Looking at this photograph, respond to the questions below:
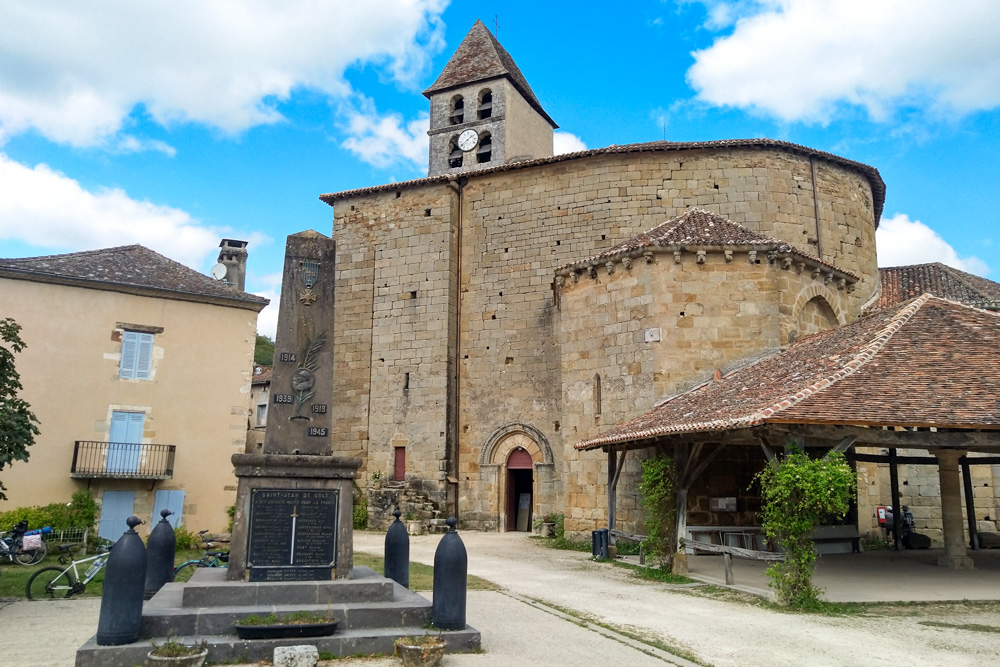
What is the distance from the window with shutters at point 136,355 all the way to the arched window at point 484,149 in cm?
1597

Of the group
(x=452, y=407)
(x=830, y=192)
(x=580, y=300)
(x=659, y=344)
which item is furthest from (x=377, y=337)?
(x=830, y=192)

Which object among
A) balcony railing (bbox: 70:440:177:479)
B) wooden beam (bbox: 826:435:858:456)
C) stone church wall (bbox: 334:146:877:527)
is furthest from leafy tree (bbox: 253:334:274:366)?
wooden beam (bbox: 826:435:858:456)

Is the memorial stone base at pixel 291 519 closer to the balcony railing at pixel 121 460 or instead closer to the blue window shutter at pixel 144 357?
the balcony railing at pixel 121 460

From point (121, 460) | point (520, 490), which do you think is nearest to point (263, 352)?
point (520, 490)

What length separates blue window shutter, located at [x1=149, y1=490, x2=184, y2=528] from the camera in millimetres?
16203

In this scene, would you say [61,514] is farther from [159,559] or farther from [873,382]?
[873,382]

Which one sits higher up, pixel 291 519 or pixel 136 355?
pixel 136 355

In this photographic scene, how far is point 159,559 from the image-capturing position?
785cm

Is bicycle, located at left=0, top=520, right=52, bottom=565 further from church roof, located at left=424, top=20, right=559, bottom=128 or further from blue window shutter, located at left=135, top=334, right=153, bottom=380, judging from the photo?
church roof, located at left=424, top=20, right=559, bottom=128

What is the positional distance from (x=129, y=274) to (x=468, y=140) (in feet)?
51.6

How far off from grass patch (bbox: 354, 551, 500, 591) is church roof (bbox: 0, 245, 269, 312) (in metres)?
7.53

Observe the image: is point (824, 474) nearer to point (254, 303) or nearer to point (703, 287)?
point (703, 287)

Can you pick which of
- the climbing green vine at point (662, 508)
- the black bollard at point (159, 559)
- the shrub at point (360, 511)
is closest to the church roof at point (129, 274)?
the shrub at point (360, 511)

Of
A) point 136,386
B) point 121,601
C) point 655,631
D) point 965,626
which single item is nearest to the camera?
point 121,601
